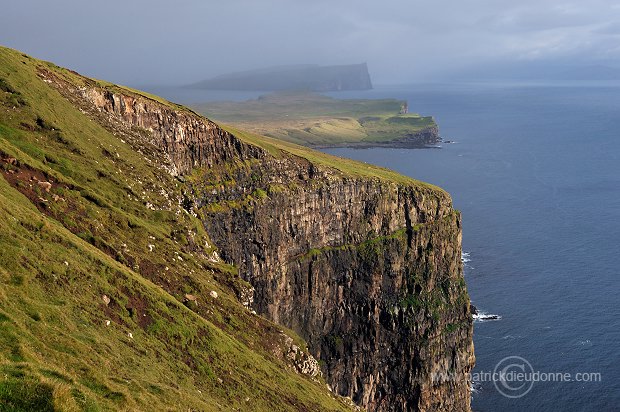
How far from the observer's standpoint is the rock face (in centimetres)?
9781

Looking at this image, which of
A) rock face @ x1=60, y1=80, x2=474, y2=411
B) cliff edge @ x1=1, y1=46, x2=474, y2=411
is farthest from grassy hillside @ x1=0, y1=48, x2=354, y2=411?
rock face @ x1=60, y1=80, x2=474, y2=411

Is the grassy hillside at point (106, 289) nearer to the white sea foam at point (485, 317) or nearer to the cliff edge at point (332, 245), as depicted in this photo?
the cliff edge at point (332, 245)

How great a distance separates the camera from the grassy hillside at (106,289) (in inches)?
1363

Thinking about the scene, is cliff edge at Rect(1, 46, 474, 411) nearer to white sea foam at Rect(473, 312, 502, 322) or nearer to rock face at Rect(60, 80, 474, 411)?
rock face at Rect(60, 80, 474, 411)

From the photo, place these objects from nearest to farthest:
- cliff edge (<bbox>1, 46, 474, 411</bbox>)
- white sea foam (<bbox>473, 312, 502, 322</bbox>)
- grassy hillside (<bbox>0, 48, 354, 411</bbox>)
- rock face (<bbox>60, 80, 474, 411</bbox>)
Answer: grassy hillside (<bbox>0, 48, 354, 411</bbox>)
cliff edge (<bbox>1, 46, 474, 411</bbox>)
rock face (<bbox>60, 80, 474, 411</bbox>)
white sea foam (<bbox>473, 312, 502, 322</bbox>)

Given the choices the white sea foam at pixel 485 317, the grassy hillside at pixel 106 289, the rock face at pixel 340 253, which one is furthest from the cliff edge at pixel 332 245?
the white sea foam at pixel 485 317

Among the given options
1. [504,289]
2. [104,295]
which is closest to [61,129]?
[104,295]

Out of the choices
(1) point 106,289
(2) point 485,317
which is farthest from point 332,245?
(1) point 106,289

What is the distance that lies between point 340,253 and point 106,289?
67.8 m

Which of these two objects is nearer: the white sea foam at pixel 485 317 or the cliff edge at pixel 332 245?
the cliff edge at pixel 332 245

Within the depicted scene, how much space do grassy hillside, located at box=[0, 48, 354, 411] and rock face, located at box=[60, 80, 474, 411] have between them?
40.1 ft

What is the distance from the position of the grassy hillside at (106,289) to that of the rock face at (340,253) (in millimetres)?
12232

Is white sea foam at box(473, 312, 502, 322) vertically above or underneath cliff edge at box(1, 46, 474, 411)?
underneath

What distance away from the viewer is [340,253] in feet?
374
